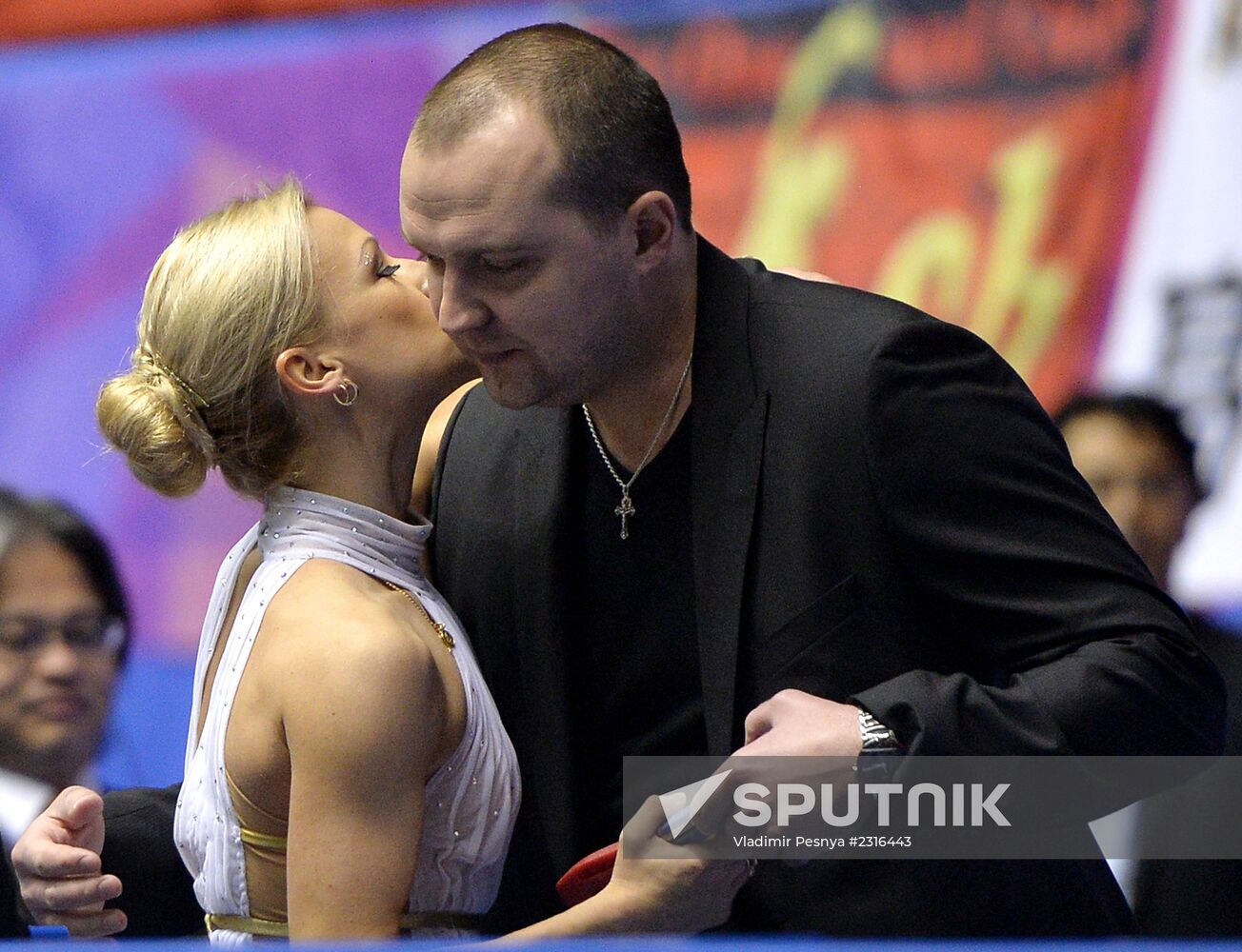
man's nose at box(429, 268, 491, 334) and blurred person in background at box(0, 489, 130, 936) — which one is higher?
man's nose at box(429, 268, 491, 334)

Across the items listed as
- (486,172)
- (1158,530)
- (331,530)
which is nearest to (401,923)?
(331,530)

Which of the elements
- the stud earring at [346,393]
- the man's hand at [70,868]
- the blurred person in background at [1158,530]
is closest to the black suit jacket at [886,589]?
the stud earring at [346,393]

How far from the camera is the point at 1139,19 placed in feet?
11.0

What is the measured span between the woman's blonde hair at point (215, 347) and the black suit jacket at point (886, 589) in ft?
1.27

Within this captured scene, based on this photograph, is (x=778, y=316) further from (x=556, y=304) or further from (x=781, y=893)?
(x=781, y=893)

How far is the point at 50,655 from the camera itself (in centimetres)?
359

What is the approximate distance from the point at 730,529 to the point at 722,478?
7cm

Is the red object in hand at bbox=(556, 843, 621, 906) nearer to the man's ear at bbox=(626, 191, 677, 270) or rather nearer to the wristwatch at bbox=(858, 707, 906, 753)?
the wristwatch at bbox=(858, 707, 906, 753)

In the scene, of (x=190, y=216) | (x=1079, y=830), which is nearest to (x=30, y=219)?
(x=190, y=216)

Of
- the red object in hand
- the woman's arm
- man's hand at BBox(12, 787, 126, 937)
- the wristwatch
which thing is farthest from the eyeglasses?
the wristwatch

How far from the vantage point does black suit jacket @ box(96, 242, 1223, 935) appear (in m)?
1.73

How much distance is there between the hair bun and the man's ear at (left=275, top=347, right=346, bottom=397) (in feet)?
0.39

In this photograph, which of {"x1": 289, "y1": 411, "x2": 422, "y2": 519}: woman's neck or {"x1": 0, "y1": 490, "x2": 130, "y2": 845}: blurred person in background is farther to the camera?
{"x1": 0, "y1": 490, "x2": 130, "y2": 845}: blurred person in background

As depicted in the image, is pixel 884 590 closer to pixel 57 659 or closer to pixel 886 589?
pixel 886 589
